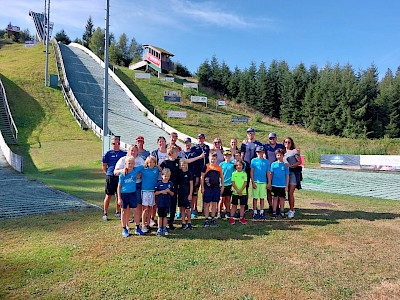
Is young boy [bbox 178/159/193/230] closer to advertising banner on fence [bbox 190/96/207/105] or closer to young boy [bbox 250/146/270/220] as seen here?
young boy [bbox 250/146/270/220]

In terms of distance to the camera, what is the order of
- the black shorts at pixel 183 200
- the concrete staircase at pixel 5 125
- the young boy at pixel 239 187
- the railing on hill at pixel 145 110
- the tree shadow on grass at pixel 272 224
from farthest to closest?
the railing on hill at pixel 145 110 → the concrete staircase at pixel 5 125 → the young boy at pixel 239 187 → the black shorts at pixel 183 200 → the tree shadow on grass at pixel 272 224

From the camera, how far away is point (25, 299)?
3816 millimetres

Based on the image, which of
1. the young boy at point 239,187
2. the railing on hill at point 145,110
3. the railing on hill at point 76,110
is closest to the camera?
the young boy at point 239,187

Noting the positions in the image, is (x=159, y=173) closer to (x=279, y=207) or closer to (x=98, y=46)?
(x=279, y=207)

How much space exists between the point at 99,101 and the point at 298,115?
32.5m

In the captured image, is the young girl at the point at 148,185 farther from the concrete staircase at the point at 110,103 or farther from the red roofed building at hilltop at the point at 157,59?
the red roofed building at hilltop at the point at 157,59

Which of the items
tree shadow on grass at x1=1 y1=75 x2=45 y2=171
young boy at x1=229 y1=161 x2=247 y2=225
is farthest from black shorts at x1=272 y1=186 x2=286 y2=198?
tree shadow on grass at x1=1 y1=75 x2=45 y2=171

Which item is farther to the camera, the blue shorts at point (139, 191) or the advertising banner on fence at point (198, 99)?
the advertising banner on fence at point (198, 99)

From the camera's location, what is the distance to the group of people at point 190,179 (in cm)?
645

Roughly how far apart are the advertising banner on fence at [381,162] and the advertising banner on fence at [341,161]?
15.8 inches

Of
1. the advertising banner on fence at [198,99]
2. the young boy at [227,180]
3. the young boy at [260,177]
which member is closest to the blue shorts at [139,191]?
the young boy at [227,180]

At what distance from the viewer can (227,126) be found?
3650cm

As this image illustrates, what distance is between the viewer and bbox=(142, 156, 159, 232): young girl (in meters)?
6.46

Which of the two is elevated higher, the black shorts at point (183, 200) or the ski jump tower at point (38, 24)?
the ski jump tower at point (38, 24)
